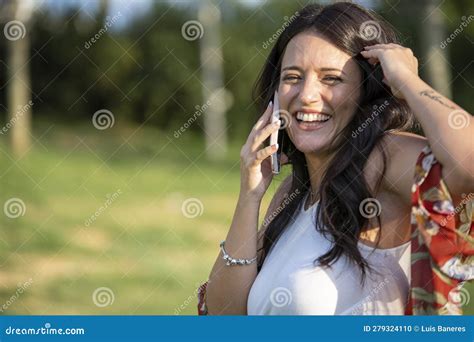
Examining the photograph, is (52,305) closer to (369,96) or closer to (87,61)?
(369,96)

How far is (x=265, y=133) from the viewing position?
2457 mm

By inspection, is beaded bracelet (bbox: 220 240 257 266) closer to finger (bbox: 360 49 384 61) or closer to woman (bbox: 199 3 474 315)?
woman (bbox: 199 3 474 315)

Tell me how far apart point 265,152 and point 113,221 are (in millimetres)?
11307

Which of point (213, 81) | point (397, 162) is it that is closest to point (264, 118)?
point (397, 162)

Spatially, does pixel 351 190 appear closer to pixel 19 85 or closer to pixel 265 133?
pixel 265 133

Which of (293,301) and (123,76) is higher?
(123,76)

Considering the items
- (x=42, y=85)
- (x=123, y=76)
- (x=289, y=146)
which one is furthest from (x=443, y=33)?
(x=289, y=146)

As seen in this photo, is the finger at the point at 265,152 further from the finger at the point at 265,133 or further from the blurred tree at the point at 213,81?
the blurred tree at the point at 213,81

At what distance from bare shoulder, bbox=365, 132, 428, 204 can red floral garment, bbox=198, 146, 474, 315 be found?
0.08 meters

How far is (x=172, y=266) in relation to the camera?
33.1 feet

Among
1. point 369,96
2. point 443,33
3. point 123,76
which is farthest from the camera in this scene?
point 123,76

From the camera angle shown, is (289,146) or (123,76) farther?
(123,76)

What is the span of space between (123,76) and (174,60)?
1.25 meters

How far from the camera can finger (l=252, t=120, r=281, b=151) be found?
245cm
